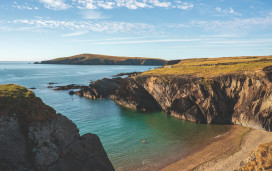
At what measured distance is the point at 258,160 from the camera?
62.6ft

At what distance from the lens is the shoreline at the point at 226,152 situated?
89.6 feet

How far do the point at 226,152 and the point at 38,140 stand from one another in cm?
2868

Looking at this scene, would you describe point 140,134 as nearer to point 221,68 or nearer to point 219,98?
point 219,98

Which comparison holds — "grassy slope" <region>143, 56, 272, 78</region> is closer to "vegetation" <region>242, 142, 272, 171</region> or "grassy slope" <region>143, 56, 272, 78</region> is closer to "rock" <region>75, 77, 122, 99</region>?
"rock" <region>75, 77, 122, 99</region>

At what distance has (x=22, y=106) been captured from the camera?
16984 millimetres

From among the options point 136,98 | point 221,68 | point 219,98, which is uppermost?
point 221,68

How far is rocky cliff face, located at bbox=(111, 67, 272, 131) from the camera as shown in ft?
131

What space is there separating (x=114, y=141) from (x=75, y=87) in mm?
72761

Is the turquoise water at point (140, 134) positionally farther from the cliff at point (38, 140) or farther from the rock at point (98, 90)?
the rock at point (98, 90)

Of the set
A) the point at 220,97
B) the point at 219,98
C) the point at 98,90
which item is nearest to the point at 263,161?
the point at 219,98

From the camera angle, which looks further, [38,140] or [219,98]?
[219,98]

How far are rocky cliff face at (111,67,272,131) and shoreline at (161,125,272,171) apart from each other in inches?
173

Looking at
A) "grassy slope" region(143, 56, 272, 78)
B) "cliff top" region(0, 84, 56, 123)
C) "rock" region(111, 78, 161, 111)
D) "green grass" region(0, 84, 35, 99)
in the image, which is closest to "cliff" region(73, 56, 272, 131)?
"rock" region(111, 78, 161, 111)

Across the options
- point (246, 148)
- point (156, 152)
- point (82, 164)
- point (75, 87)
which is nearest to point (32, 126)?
point (82, 164)
